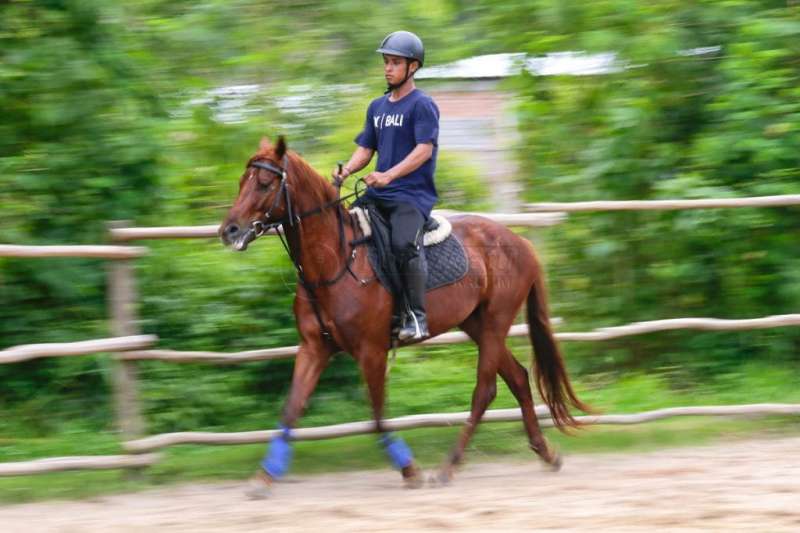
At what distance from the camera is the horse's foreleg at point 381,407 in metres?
6.39

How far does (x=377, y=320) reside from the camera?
6.41 meters

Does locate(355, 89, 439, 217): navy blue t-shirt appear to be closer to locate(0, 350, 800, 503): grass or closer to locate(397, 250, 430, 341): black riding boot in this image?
locate(397, 250, 430, 341): black riding boot

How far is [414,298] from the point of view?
6480 mm

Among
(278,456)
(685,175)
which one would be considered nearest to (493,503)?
(278,456)

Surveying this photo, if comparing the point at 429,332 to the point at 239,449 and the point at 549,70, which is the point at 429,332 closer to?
the point at 239,449

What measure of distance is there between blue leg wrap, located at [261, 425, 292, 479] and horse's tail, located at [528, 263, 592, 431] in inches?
72.4

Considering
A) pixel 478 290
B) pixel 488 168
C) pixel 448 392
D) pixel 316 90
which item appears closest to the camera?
pixel 478 290

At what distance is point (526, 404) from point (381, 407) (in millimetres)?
1117

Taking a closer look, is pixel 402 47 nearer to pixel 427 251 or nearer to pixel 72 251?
pixel 427 251

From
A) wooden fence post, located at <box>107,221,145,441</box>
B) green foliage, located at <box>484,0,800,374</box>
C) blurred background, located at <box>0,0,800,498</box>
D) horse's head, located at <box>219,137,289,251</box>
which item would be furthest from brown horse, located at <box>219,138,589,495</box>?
green foliage, located at <box>484,0,800,374</box>

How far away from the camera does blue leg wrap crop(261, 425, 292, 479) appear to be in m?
6.18

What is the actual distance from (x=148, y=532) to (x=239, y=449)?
1719 millimetres

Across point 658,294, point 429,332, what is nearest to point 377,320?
point 429,332

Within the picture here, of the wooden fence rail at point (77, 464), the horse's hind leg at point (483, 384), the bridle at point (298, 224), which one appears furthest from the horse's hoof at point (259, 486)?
the horse's hind leg at point (483, 384)
